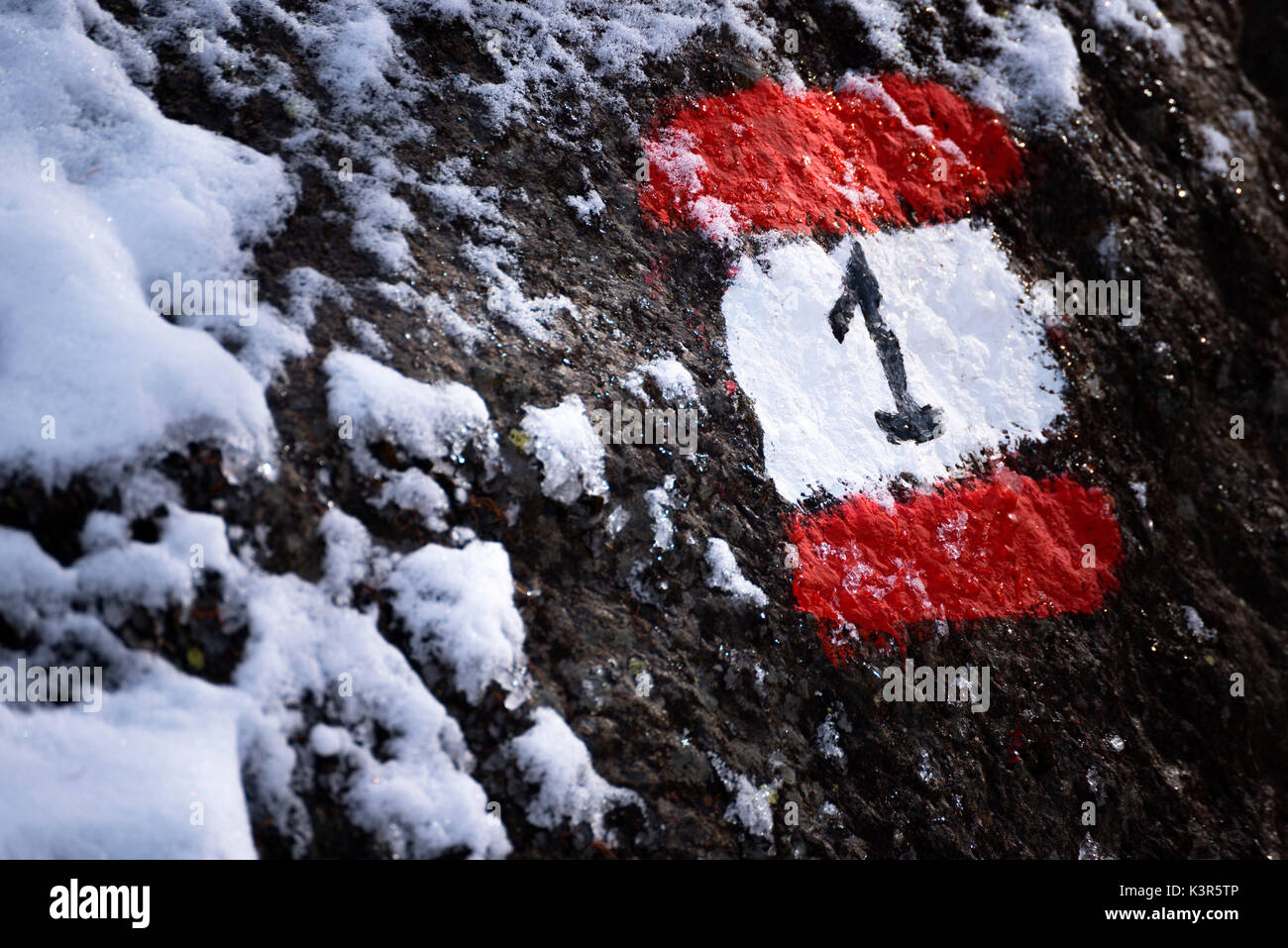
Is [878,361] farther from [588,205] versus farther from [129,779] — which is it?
[129,779]

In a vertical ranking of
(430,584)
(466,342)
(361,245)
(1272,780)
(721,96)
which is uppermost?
(721,96)

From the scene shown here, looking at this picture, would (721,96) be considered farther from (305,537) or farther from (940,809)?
(940,809)

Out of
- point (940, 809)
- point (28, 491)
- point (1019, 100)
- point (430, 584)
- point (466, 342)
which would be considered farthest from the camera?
point (1019, 100)
